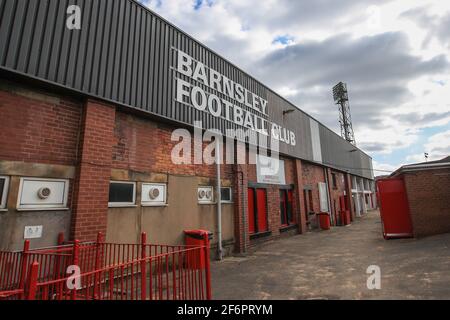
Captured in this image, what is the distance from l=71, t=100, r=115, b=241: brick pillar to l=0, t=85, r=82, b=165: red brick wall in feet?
0.89

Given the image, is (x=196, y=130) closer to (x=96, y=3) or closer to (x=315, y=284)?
(x=96, y=3)

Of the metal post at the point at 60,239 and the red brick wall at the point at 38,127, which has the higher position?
the red brick wall at the point at 38,127

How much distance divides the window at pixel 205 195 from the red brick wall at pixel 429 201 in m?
8.19

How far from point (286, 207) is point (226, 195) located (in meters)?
5.78

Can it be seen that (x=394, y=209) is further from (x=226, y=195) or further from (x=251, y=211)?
(x=226, y=195)

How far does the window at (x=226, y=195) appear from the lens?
10752mm

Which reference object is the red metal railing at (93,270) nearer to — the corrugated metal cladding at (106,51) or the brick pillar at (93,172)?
the brick pillar at (93,172)

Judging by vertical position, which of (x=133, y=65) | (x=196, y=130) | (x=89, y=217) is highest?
(x=133, y=65)

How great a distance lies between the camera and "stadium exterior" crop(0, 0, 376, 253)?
18.1 feet

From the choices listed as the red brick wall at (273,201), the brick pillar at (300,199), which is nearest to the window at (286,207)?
the brick pillar at (300,199)

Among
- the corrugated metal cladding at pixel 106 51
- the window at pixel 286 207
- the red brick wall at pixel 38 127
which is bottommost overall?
the window at pixel 286 207
